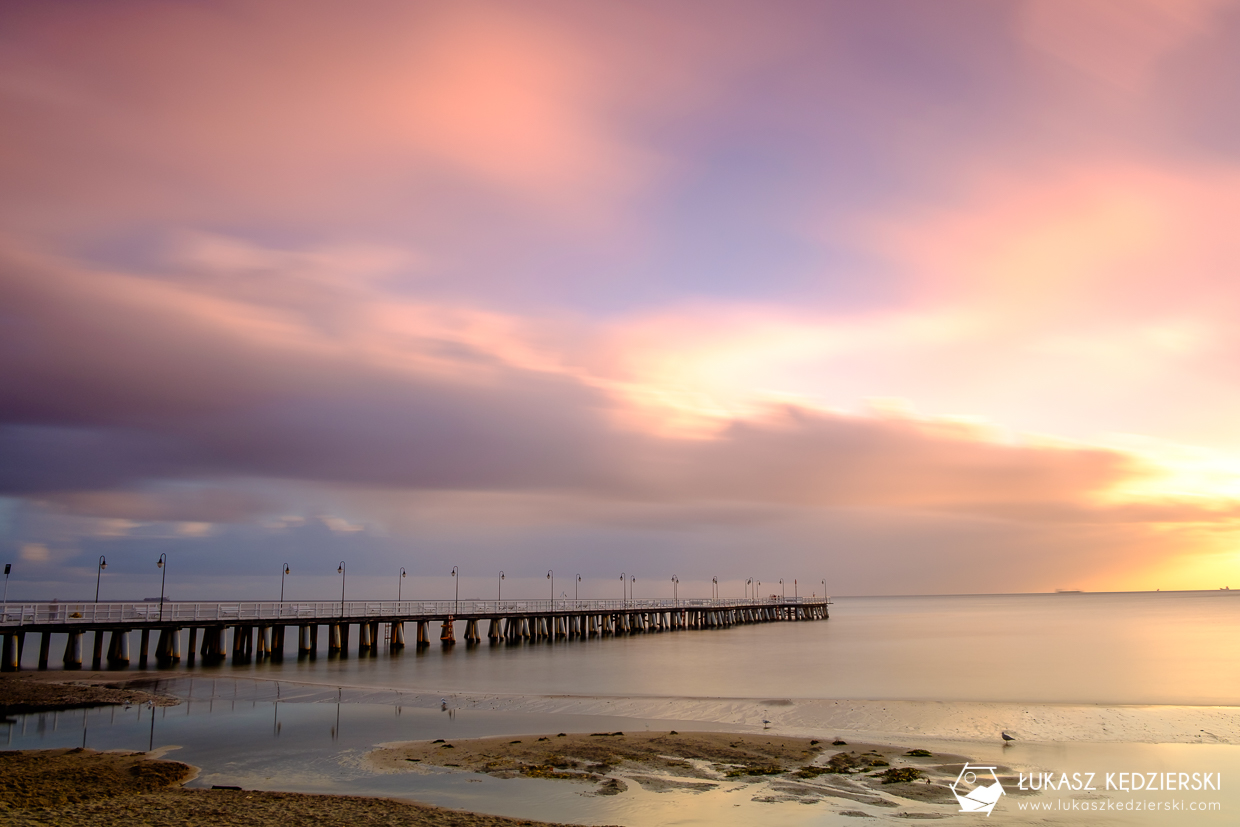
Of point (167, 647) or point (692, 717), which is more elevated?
point (167, 647)

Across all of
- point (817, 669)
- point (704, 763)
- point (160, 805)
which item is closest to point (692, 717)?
point (704, 763)

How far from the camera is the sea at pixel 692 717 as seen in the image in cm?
1416

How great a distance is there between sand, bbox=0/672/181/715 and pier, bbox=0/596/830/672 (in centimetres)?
606

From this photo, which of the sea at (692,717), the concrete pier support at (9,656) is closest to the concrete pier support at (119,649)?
the sea at (692,717)

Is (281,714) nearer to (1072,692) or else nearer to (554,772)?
(554,772)

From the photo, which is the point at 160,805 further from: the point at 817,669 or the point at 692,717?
the point at 817,669

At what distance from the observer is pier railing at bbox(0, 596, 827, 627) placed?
36741mm

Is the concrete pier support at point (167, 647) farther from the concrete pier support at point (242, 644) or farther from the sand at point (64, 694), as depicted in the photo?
the sand at point (64, 694)

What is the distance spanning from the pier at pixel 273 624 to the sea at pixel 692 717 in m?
2.26

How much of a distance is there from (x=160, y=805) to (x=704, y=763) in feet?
32.4

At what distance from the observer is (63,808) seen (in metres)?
12.0

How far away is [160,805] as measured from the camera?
494 inches
